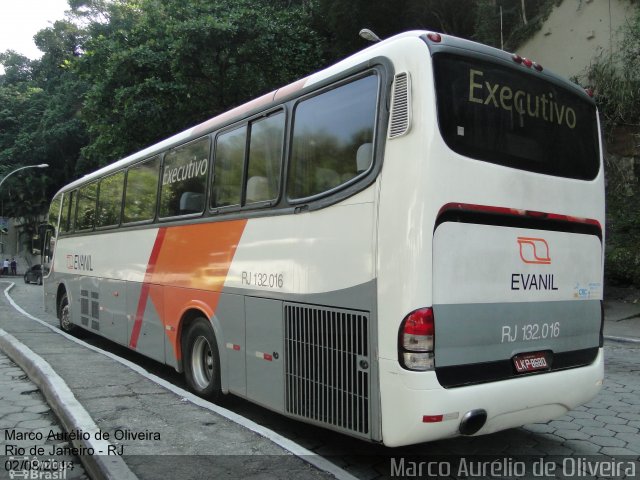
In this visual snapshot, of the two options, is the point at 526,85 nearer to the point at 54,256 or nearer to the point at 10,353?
the point at 10,353

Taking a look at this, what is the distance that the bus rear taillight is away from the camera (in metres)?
3.39

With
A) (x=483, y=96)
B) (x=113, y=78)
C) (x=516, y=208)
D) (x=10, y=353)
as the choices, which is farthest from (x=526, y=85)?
(x=113, y=78)

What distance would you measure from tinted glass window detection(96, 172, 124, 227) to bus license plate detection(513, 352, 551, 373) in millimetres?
6157

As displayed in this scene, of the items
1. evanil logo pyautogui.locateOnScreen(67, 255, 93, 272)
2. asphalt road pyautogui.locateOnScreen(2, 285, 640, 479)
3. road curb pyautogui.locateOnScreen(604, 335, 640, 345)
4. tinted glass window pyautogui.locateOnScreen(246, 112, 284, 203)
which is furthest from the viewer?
road curb pyautogui.locateOnScreen(604, 335, 640, 345)

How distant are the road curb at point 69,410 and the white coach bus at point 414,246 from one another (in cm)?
135

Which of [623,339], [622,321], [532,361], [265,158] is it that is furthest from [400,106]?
[622,321]

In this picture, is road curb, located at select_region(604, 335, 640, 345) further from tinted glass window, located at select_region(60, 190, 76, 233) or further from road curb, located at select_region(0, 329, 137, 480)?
tinted glass window, located at select_region(60, 190, 76, 233)

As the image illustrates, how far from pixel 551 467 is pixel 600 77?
1410cm

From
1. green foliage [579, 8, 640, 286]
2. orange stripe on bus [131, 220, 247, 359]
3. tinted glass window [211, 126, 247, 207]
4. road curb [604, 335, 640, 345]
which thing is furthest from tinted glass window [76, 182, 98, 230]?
green foliage [579, 8, 640, 286]

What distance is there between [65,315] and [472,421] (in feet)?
30.4

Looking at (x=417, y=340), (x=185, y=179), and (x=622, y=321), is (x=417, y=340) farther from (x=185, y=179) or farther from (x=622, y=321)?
(x=622, y=321)

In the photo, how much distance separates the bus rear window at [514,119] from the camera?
12.1 ft

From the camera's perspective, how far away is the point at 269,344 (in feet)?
15.1

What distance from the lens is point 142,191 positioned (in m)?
7.36
